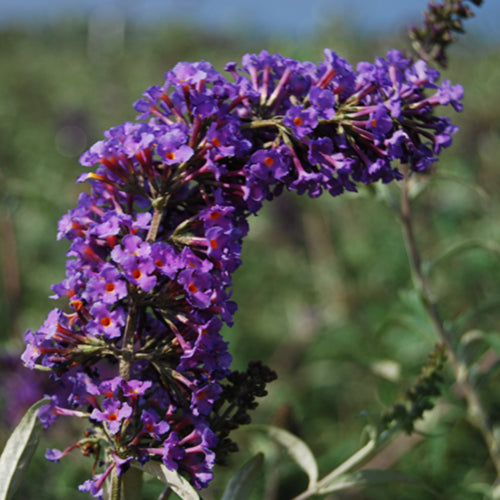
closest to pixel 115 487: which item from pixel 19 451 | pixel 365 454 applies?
pixel 19 451

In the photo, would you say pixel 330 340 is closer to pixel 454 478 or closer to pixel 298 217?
pixel 454 478

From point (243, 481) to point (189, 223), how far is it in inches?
28.3

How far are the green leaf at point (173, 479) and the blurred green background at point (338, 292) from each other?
534mm

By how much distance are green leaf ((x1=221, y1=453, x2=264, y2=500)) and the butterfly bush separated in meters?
0.18

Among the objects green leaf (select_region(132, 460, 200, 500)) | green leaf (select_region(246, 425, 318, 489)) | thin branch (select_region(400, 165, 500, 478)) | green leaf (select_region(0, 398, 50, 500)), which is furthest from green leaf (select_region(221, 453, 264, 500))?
thin branch (select_region(400, 165, 500, 478))

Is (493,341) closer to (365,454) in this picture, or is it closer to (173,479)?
(365,454)

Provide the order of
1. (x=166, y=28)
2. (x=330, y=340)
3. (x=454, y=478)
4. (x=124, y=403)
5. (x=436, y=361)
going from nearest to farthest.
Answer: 1. (x=124, y=403)
2. (x=436, y=361)
3. (x=454, y=478)
4. (x=330, y=340)
5. (x=166, y=28)

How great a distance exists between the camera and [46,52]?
14117mm

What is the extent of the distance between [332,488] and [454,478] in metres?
1.48

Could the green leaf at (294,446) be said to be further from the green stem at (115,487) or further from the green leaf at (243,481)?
the green stem at (115,487)

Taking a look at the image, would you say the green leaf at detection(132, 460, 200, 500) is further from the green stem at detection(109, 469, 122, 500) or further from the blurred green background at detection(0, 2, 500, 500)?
the blurred green background at detection(0, 2, 500, 500)

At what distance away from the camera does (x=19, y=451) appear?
1422 mm

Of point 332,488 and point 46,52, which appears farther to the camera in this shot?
point 46,52

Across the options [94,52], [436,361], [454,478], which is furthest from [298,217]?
[94,52]
